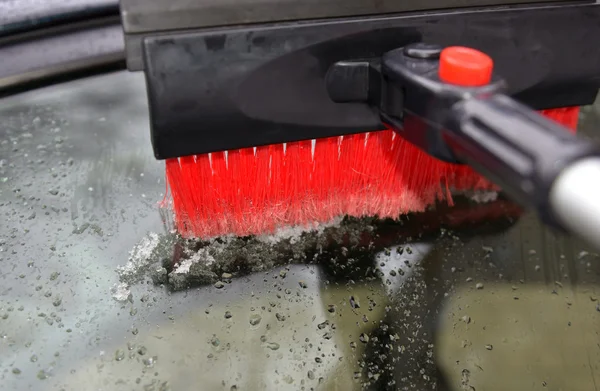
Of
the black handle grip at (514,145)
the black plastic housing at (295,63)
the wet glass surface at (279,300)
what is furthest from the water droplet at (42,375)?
the black handle grip at (514,145)

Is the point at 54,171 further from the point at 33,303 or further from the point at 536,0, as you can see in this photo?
the point at 536,0

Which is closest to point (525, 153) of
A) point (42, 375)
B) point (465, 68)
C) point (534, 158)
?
point (534, 158)

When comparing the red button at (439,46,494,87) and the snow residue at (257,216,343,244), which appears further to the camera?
the snow residue at (257,216,343,244)

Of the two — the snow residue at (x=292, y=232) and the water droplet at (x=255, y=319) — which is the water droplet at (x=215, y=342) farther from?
the snow residue at (x=292, y=232)

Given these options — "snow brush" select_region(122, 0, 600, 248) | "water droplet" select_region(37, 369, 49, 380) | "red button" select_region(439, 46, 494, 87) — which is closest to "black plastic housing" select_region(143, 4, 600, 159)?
"snow brush" select_region(122, 0, 600, 248)

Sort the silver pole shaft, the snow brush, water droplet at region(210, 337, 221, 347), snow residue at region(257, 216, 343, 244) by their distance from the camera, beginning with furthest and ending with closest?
snow residue at region(257, 216, 343, 244) < water droplet at region(210, 337, 221, 347) < the snow brush < the silver pole shaft

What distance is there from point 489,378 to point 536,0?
1.28ft

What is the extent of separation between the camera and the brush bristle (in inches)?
22.3

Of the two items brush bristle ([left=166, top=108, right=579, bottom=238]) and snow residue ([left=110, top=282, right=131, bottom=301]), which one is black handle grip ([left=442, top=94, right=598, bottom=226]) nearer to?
brush bristle ([left=166, top=108, right=579, bottom=238])

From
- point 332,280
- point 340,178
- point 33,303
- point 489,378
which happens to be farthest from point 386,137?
point 33,303

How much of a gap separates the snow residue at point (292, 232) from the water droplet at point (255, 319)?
10cm

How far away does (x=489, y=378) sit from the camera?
1.53 ft

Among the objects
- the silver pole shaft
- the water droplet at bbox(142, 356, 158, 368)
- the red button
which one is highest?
the red button

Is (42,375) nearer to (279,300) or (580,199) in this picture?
(279,300)
